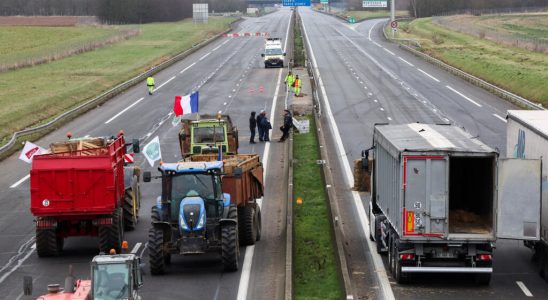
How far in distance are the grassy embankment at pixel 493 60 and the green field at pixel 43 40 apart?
36.3 m

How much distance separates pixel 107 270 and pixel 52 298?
1011mm

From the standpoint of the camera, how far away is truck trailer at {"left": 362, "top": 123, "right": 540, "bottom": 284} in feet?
64.5

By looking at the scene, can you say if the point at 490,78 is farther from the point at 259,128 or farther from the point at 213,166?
the point at 213,166

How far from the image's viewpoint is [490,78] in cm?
6906

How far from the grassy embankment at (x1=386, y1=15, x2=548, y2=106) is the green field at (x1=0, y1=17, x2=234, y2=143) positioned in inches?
1006

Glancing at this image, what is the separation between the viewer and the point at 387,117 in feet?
167

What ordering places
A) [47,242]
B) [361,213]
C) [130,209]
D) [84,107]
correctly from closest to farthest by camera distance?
[47,242] < [130,209] < [361,213] < [84,107]

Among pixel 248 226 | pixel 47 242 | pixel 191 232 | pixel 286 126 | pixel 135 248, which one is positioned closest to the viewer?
pixel 191 232

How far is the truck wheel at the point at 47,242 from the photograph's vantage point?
23.7 m

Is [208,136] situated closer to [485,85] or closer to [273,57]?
[485,85]

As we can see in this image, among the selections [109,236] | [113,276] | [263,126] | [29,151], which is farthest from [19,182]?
[113,276]

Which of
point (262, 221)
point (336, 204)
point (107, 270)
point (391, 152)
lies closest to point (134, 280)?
point (107, 270)

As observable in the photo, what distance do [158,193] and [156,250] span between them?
37.3ft

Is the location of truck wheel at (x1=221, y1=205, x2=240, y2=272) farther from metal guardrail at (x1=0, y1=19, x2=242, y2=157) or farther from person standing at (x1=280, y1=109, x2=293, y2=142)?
person standing at (x1=280, y1=109, x2=293, y2=142)
